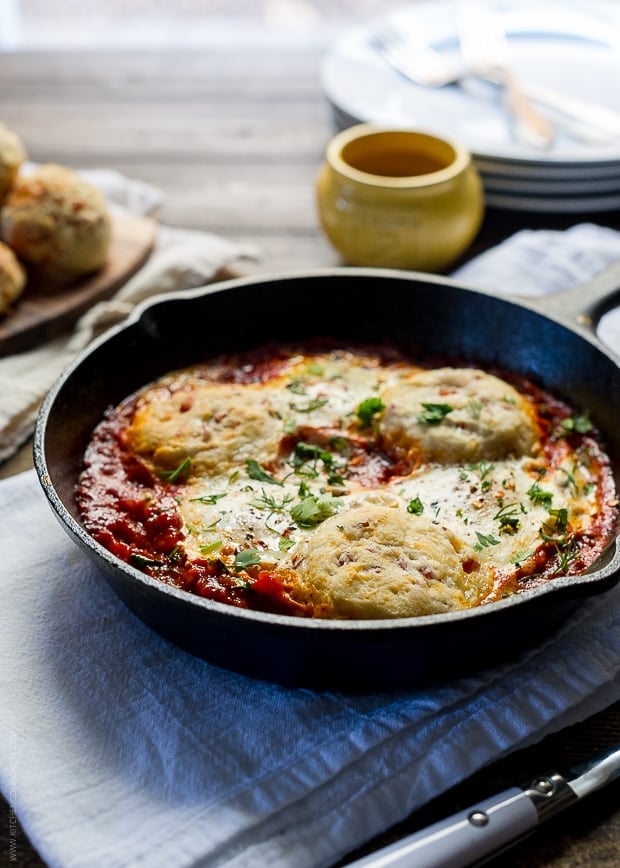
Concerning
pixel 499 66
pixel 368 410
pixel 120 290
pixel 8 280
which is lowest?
pixel 120 290

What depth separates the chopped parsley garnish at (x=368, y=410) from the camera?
270 centimetres

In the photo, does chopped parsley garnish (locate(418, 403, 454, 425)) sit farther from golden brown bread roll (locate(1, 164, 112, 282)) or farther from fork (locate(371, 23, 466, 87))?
fork (locate(371, 23, 466, 87))

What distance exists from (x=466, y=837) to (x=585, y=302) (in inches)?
64.6

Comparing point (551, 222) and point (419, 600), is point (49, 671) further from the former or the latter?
point (551, 222)

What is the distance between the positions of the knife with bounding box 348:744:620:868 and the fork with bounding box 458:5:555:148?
114 inches

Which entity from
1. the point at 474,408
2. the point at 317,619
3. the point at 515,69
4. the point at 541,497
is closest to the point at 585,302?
the point at 474,408

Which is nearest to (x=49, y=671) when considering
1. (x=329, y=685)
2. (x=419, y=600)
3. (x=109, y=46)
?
(x=329, y=685)

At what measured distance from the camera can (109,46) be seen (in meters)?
5.88

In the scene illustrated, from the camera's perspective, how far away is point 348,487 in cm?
252

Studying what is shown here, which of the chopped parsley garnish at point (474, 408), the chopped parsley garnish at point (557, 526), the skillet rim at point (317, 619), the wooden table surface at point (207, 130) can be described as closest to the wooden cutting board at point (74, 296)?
the wooden table surface at point (207, 130)

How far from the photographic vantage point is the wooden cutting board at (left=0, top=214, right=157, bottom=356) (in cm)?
343

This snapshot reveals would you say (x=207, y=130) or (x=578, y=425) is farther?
(x=207, y=130)

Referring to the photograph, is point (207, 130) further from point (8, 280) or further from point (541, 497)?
point (541, 497)

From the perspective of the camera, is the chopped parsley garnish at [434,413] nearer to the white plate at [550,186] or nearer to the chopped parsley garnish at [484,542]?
the chopped parsley garnish at [484,542]
